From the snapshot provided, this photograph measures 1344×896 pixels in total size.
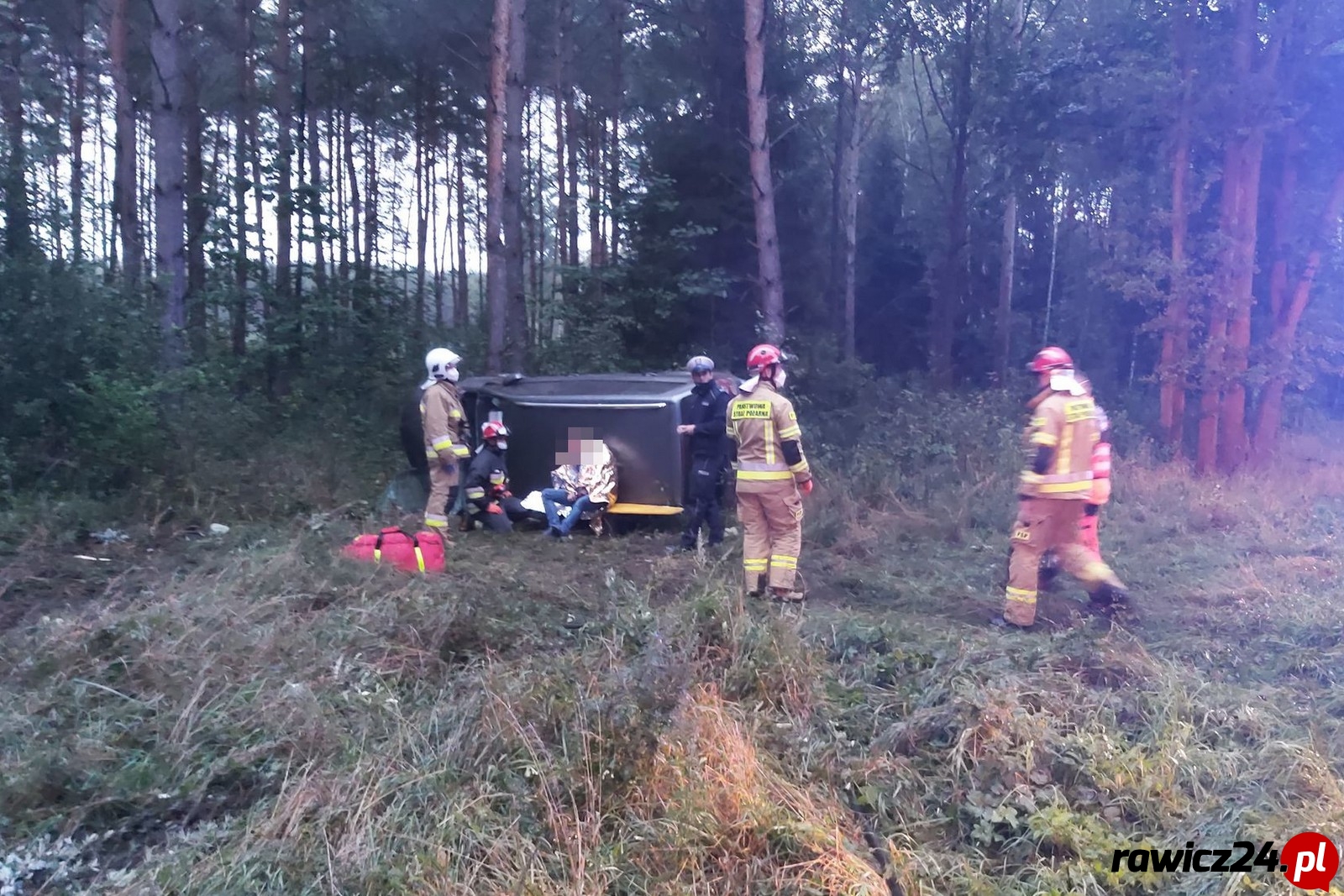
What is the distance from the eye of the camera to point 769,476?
274 inches

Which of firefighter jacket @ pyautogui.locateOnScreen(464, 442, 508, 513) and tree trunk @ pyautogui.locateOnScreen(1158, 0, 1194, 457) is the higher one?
tree trunk @ pyautogui.locateOnScreen(1158, 0, 1194, 457)

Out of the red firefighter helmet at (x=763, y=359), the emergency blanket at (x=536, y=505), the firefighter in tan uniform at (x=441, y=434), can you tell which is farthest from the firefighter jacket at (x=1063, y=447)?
the firefighter in tan uniform at (x=441, y=434)

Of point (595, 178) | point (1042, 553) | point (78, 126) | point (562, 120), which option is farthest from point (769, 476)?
point (78, 126)

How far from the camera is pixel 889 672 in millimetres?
5242

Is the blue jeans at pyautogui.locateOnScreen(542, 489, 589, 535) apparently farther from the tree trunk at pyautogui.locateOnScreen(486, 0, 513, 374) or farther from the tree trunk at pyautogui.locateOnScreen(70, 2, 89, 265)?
the tree trunk at pyautogui.locateOnScreen(70, 2, 89, 265)

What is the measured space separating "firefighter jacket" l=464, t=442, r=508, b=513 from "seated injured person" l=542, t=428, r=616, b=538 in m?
0.45

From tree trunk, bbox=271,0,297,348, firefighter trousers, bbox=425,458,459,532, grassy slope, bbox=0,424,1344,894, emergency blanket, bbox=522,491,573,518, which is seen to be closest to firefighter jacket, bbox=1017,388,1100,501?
grassy slope, bbox=0,424,1344,894

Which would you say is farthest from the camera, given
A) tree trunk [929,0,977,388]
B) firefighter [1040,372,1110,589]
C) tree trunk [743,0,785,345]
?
tree trunk [929,0,977,388]

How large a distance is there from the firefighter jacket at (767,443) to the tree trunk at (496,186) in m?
6.93

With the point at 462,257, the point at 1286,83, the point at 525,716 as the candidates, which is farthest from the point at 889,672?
the point at 462,257

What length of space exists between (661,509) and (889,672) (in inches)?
180

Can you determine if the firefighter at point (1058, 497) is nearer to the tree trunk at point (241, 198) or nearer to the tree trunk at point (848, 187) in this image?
the tree trunk at point (241, 198)

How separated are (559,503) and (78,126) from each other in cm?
1501

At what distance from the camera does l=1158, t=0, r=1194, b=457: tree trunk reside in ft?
46.4
